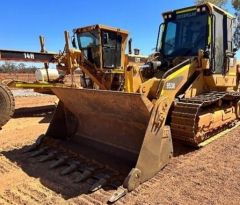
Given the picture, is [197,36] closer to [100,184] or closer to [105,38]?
[105,38]

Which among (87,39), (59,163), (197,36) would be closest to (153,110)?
(59,163)

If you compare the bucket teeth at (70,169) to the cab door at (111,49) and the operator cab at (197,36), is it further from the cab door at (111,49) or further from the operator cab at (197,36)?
the cab door at (111,49)

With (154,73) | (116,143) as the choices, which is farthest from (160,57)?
(116,143)

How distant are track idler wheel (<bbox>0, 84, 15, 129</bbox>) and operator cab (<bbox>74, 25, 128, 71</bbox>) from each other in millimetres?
A: 2587

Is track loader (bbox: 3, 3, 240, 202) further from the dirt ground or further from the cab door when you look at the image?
the cab door

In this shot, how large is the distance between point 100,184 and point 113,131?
130 cm

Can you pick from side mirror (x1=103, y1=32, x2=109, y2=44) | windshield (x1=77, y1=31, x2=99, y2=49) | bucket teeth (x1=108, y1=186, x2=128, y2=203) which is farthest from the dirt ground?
side mirror (x1=103, y1=32, x2=109, y2=44)

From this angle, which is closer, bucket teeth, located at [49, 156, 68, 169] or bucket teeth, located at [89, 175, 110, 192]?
bucket teeth, located at [89, 175, 110, 192]

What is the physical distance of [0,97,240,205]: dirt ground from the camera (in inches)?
157

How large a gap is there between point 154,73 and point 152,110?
7.08ft

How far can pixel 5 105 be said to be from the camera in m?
8.18

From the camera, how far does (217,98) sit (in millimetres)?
5977

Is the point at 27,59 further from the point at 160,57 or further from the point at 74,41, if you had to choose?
the point at 160,57

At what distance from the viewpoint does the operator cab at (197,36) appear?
6.41m
